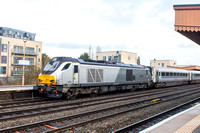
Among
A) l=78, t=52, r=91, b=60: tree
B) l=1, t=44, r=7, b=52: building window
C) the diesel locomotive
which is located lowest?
the diesel locomotive

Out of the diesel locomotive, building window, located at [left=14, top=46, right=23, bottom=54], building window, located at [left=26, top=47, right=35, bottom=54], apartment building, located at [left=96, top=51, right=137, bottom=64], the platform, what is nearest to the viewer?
the platform

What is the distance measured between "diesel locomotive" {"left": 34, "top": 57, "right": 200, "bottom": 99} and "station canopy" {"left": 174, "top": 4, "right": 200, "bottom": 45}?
8.85 meters

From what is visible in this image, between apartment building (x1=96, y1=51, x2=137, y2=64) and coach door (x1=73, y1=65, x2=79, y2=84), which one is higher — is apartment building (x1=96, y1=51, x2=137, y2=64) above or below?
above

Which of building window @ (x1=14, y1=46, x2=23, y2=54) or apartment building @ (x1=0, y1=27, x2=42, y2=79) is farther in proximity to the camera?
building window @ (x1=14, y1=46, x2=23, y2=54)

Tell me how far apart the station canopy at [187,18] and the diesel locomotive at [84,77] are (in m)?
8.85

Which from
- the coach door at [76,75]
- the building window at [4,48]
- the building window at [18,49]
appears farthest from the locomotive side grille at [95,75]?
the building window at [4,48]

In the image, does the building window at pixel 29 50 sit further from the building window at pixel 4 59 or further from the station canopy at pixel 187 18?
the station canopy at pixel 187 18

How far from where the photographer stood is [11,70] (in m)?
41.1

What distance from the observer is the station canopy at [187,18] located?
8992 millimetres

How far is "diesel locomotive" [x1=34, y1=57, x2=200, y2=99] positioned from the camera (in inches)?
575

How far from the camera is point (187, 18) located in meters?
9.30

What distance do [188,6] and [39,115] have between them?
9.54 meters

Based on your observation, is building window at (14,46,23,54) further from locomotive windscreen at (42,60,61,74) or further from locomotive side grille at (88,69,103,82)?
locomotive side grille at (88,69,103,82)

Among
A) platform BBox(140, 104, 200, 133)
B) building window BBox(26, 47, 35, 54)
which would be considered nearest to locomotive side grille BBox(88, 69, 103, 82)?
platform BBox(140, 104, 200, 133)
